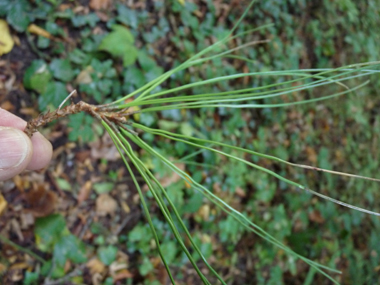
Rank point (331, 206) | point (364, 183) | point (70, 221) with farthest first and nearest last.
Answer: point (364, 183) → point (331, 206) → point (70, 221)

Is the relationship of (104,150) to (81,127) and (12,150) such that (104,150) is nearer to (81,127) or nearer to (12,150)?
(81,127)

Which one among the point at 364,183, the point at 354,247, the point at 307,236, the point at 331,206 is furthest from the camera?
the point at 364,183

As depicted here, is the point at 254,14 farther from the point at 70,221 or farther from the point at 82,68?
the point at 70,221

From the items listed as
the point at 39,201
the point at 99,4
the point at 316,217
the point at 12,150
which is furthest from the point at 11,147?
the point at 316,217

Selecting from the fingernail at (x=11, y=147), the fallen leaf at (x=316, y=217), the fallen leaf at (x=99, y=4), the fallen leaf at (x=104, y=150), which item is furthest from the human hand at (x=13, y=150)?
the fallen leaf at (x=316, y=217)

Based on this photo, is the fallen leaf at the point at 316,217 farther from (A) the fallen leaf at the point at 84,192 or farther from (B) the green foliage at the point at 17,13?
(B) the green foliage at the point at 17,13

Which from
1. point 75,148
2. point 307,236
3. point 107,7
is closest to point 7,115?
point 75,148
